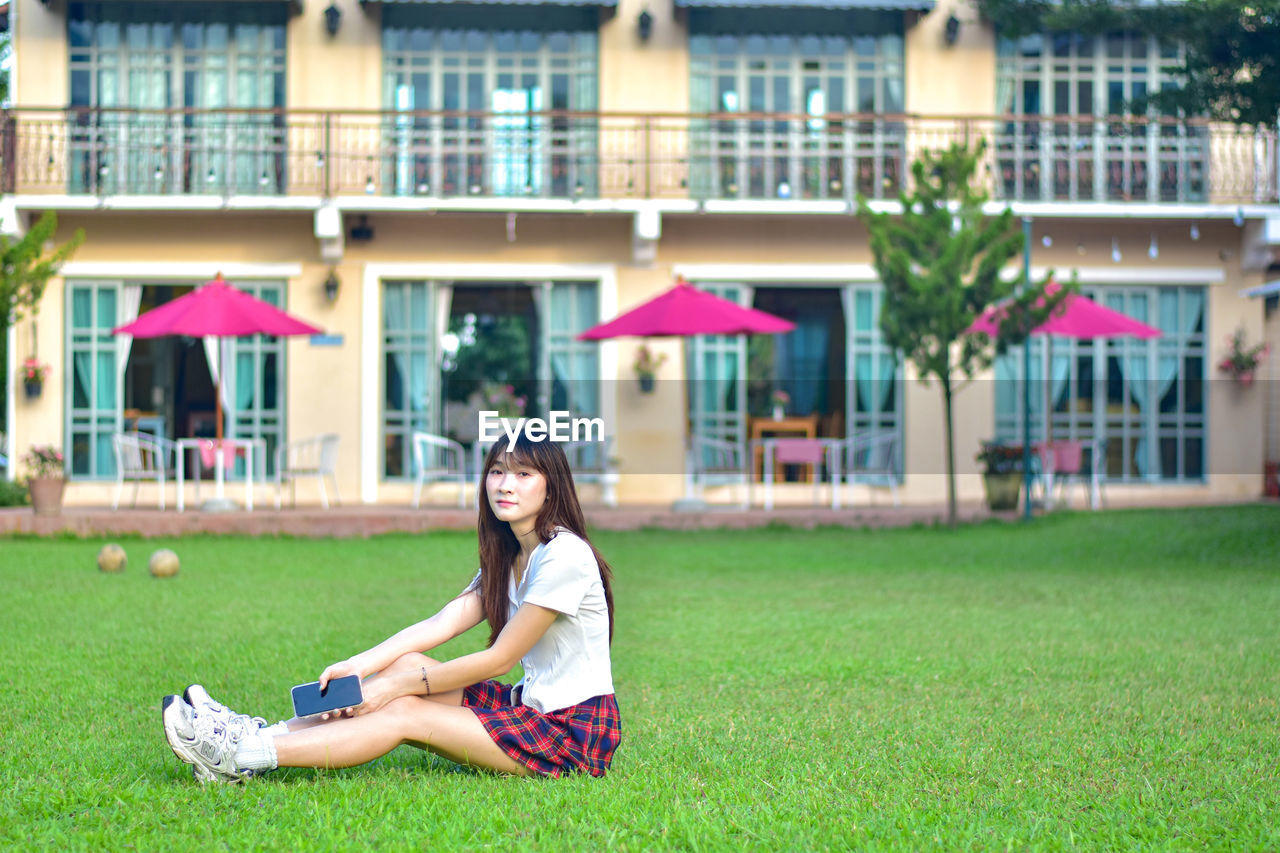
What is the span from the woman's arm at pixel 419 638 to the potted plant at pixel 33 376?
13.8 m

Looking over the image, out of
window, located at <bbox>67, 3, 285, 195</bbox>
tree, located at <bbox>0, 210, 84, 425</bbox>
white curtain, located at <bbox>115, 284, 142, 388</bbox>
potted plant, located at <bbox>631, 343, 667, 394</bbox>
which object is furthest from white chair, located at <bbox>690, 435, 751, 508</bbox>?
tree, located at <bbox>0, 210, 84, 425</bbox>

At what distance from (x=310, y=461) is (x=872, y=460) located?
271 inches

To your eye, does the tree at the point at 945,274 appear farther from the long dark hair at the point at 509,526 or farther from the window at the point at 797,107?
the long dark hair at the point at 509,526

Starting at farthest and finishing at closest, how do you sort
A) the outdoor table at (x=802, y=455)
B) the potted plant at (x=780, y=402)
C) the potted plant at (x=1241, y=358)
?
1. the potted plant at (x=780, y=402)
2. the potted plant at (x=1241, y=358)
3. the outdoor table at (x=802, y=455)

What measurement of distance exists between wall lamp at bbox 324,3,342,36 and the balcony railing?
1.10 m

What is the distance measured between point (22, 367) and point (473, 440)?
5408 millimetres

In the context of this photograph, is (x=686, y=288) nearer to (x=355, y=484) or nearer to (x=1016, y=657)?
(x=355, y=484)

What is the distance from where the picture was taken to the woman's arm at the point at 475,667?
388 cm

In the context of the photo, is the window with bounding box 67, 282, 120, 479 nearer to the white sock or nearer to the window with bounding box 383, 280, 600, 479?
the window with bounding box 383, 280, 600, 479

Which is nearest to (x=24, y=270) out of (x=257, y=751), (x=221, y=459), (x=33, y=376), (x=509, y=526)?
(x=221, y=459)

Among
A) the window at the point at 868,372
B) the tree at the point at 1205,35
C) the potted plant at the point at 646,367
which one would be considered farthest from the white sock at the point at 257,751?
the window at the point at 868,372

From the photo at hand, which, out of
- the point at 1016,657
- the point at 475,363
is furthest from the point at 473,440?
the point at 1016,657

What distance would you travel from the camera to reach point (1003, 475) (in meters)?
15.2

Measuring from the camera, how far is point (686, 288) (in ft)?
49.2
